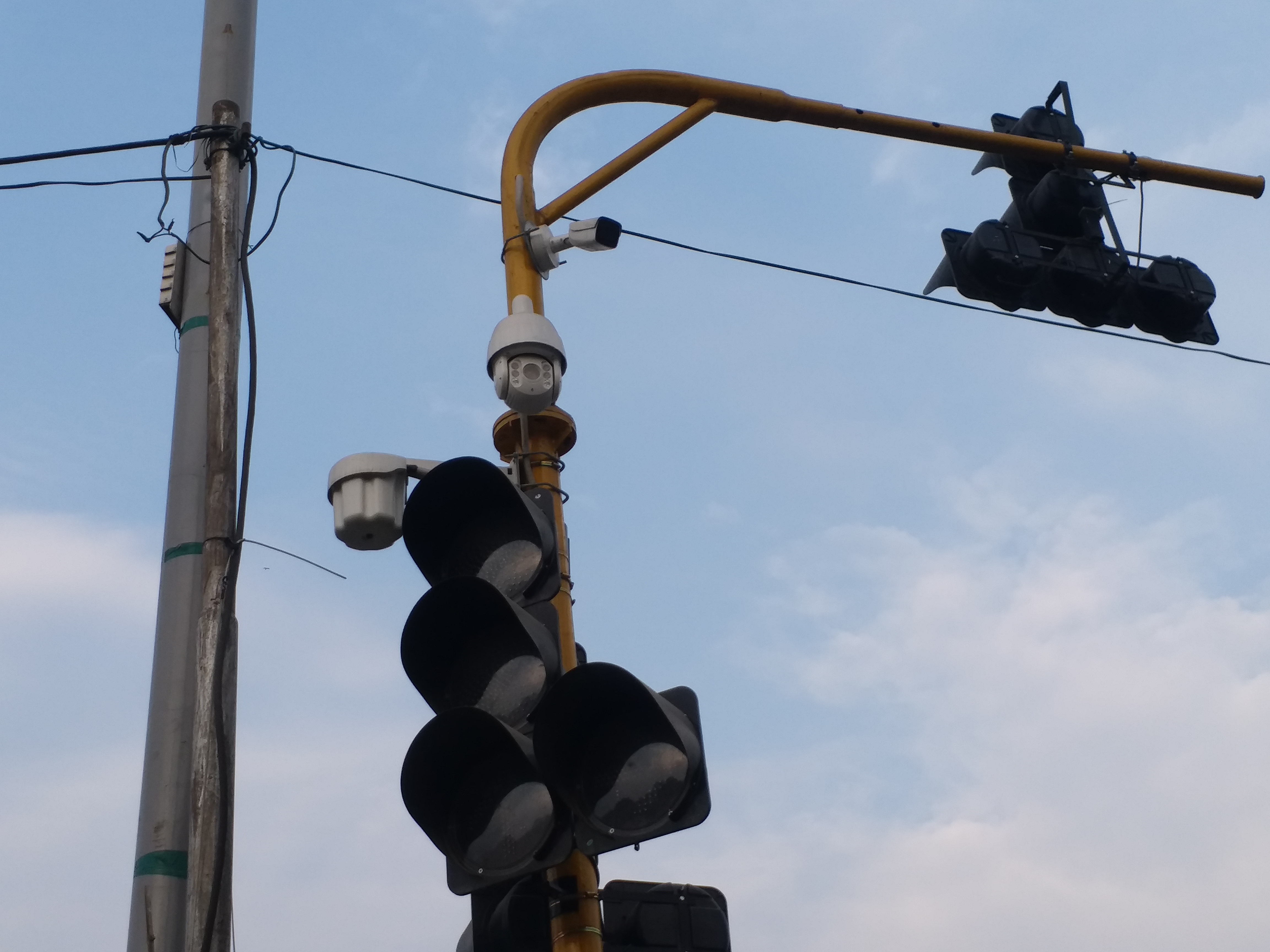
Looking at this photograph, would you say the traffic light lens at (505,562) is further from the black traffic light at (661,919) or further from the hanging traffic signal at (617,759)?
the black traffic light at (661,919)

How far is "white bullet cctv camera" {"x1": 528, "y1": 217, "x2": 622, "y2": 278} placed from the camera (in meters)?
5.53

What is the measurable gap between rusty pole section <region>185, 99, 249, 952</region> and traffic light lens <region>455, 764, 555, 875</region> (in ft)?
3.13

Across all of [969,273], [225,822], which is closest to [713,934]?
[225,822]

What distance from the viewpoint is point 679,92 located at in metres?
6.25

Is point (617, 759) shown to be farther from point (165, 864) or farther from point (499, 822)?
point (165, 864)

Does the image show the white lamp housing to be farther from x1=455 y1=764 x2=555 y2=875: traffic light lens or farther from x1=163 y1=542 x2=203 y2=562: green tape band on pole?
x1=455 y1=764 x2=555 y2=875: traffic light lens

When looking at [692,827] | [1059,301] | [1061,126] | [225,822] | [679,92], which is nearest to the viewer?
[692,827]

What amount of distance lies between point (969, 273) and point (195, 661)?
3419 millimetres

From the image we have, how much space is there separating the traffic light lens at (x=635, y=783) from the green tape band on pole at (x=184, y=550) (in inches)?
79.7

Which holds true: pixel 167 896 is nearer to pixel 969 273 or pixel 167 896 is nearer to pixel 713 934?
pixel 713 934

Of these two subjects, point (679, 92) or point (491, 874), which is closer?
point (491, 874)

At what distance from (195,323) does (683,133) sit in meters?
2.03

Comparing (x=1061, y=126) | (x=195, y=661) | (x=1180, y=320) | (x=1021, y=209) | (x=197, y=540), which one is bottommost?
(x=195, y=661)

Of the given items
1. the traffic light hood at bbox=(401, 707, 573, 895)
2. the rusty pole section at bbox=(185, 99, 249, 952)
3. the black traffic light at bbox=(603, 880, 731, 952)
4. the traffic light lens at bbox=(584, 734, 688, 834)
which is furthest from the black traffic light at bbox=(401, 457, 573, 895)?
the rusty pole section at bbox=(185, 99, 249, 952)
